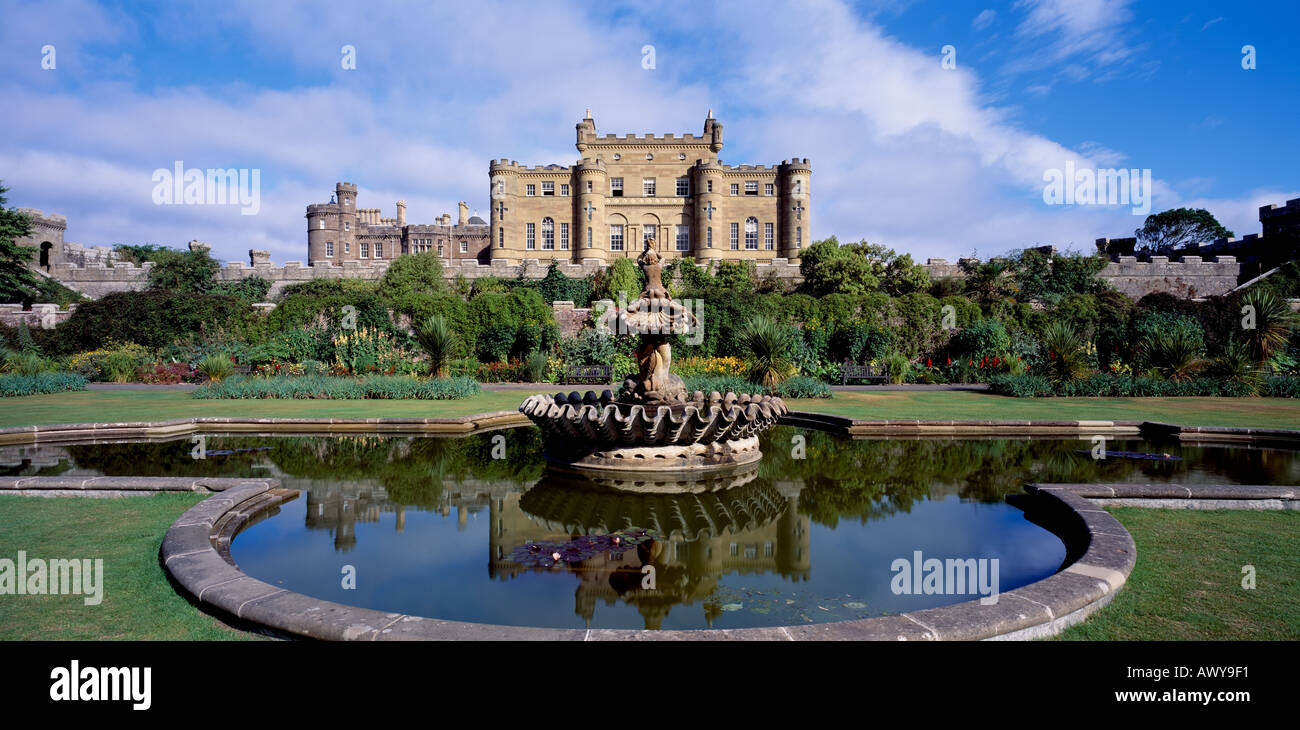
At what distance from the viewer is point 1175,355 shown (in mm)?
16672

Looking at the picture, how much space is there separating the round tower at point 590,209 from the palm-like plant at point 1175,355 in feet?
103

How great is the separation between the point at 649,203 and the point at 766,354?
30966 millimetres

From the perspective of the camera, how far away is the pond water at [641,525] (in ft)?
13.3

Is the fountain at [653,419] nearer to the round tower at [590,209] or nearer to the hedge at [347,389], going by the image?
the hedge at [347,389]

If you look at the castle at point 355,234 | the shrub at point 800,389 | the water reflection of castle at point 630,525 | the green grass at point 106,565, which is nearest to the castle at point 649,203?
the castle at point 355,234

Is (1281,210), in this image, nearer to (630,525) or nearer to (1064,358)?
(1064,358)

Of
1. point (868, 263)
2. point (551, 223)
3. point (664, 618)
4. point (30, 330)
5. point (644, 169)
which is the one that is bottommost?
point (664, 618)

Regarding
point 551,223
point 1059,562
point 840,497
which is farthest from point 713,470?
point 551,223

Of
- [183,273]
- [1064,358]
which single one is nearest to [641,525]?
[1064,358]

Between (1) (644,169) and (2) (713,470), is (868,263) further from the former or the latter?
(2) (713,470)

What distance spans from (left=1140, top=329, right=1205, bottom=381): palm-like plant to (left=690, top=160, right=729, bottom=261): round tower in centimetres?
2846

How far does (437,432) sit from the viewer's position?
35.1 ft
